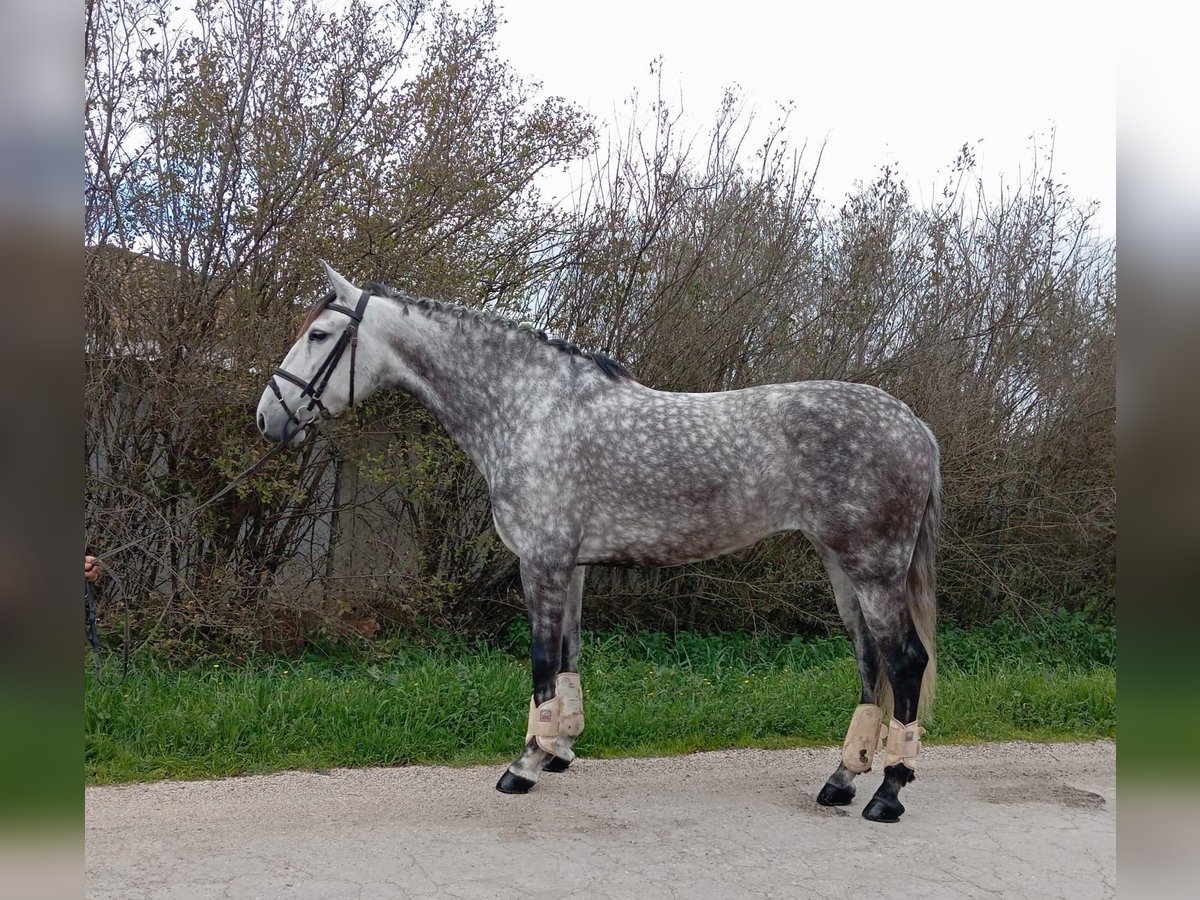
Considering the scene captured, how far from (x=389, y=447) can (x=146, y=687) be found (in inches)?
82.6

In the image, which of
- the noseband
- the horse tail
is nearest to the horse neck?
the noseband

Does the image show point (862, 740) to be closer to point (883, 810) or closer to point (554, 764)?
point (883, 810)

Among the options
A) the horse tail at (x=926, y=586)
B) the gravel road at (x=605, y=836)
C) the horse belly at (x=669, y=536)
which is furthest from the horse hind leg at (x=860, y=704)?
the horse belly at (x=669, y=536)

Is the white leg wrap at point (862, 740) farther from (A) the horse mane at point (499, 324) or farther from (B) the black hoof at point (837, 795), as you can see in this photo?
(A) the horse mane at point (499, 324)

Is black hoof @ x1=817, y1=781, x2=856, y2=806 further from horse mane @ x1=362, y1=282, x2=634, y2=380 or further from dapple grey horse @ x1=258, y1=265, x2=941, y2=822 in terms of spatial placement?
horse mane @ x1=362, y1=282, x2=634, y2=380

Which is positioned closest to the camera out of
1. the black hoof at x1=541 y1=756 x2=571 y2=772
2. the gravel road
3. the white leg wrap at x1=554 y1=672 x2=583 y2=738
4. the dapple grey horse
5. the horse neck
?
the gravel road

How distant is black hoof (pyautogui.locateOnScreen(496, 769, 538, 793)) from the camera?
3961 mm

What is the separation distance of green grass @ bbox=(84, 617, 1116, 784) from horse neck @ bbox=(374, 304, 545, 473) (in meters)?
1.58

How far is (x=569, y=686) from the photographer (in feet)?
13.9

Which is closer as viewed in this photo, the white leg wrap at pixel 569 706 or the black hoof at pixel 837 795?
the black hoof at pixel 837 795

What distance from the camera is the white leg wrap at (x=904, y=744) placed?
3.79m

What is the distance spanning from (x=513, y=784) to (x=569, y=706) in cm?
47

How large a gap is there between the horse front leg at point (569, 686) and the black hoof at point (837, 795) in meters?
1.22
